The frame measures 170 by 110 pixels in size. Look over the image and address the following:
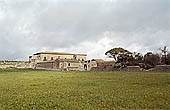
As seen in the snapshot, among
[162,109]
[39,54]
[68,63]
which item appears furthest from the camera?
[39,54]

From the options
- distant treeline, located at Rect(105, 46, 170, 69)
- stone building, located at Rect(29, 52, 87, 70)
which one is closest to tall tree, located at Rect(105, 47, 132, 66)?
distant treeline, located at Rect(105, 46, 170, 69)

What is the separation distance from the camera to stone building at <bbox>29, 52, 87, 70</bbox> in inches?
4380

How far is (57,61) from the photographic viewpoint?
368ft

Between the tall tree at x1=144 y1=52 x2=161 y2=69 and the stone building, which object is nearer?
the tall tree at x1=144 y1=52 x2=161 y2=69

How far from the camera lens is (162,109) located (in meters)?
9.97

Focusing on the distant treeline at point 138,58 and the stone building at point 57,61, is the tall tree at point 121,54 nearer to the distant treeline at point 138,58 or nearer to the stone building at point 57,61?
the distant treeline at point 138,58

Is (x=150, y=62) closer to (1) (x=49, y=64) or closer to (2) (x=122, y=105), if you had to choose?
(1) (x=49, y=64)

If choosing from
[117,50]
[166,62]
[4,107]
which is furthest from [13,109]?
[117,50]

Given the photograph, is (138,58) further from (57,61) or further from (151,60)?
(57,61)

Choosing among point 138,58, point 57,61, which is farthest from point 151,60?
point 57,61

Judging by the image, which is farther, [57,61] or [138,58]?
[57,61]

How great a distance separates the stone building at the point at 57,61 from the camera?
111250 mm

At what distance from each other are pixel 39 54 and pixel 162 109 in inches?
5070

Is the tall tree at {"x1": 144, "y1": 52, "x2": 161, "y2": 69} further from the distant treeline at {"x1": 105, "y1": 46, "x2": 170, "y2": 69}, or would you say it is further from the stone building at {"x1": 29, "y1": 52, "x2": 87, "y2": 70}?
the stone building at {"x1": 29, "y1": 52, "x2": 87, "y2": 70}
